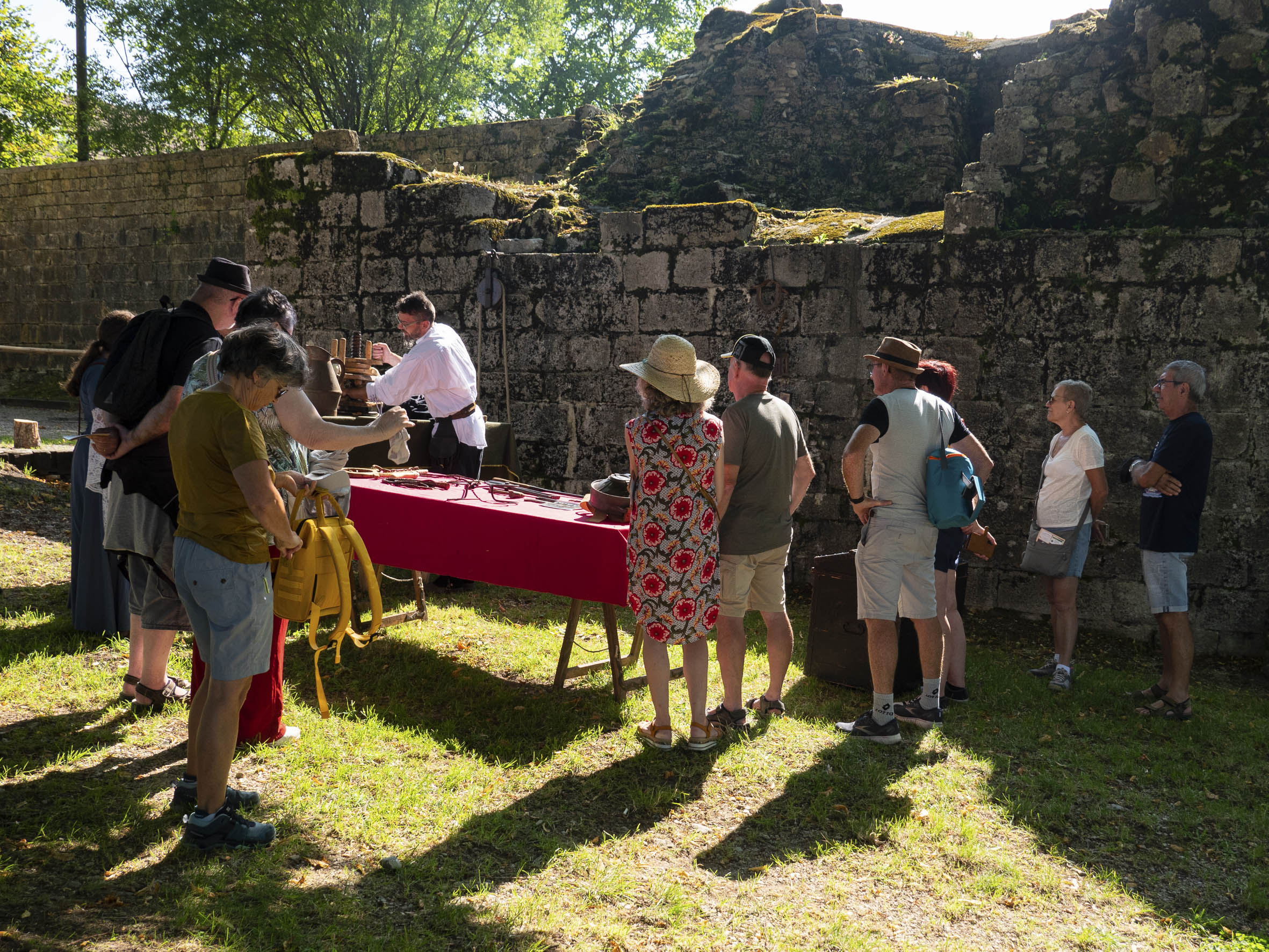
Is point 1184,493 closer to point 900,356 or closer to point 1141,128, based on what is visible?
point 900,356

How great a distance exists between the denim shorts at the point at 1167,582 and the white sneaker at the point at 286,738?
14.4 ft

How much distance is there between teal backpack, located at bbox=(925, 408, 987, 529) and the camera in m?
4.34

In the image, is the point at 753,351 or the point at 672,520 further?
the point at 753,351

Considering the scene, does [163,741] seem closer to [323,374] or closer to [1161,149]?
[323,374]

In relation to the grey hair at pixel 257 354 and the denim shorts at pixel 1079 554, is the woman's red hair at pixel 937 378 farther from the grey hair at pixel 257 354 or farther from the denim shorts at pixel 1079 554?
the grey hair at pixel 257 354

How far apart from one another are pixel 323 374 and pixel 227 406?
3303mm

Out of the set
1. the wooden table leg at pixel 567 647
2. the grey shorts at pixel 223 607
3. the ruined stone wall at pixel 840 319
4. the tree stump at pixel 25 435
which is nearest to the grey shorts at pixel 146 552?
the grey shorts at pixel 223 607

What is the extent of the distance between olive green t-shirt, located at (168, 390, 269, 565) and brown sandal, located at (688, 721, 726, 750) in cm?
213

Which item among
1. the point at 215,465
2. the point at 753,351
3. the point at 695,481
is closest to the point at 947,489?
the point at 753,351

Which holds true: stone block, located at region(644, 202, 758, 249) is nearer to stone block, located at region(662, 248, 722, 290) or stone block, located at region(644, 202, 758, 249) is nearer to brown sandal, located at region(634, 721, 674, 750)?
stone block, located at region(662, 248, 722, 290)

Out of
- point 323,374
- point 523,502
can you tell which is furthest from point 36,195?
point 523,502

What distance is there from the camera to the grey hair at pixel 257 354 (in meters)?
2.99

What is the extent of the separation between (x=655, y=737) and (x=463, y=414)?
129 inches

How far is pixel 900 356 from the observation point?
4402 millimetres
